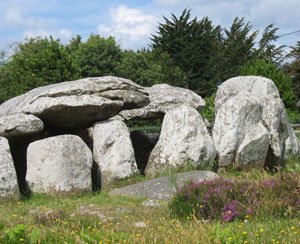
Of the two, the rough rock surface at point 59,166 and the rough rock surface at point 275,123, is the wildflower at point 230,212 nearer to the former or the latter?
the rough rock surface at point 59,166

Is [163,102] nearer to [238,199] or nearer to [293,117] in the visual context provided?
[238,199]

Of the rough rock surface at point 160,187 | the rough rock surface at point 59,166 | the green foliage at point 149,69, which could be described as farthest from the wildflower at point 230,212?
the green foliage at point 149,69

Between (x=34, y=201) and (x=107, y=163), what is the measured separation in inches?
106

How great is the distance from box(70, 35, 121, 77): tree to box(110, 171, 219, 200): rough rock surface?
27.4 metres

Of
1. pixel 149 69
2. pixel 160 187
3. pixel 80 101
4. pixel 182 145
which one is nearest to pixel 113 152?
pixel 80 101

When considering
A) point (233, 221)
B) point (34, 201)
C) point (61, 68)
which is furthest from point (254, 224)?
point (61, 68)

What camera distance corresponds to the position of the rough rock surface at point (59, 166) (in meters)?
14.3

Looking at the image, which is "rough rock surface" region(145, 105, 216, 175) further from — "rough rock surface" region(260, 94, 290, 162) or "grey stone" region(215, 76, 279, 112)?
"grey stone" region(215, 76, 279, 112)

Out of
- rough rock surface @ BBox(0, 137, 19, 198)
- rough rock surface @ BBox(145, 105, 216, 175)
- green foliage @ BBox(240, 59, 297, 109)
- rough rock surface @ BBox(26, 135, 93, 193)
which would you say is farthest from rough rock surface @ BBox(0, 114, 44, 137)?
green foliage @ BBox(240, 59, 297, 109)

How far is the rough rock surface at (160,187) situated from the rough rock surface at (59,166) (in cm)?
99

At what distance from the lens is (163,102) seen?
62.6ft

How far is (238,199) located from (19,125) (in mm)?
7328

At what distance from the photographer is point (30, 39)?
5197 cm

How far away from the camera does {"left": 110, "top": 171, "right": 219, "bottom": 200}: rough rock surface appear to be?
12.9 metres
